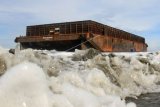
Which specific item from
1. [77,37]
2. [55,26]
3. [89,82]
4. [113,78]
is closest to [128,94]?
[113,78]

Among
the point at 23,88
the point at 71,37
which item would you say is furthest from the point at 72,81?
the point at 71,37

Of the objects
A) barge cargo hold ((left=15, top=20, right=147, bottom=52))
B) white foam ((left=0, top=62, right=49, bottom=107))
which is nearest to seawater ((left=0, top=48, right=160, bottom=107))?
white foam ((left=0, top=62, right=49, bottom=107))

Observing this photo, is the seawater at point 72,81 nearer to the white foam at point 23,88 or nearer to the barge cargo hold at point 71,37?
the white foam at point 23,88

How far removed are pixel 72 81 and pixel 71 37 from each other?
16516mm

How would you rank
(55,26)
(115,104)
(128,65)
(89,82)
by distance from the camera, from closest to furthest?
(115,104)
(89,82)
(128,65)
(55,26)

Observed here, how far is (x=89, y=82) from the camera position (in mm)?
8758

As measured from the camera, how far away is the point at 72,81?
25.8 feet

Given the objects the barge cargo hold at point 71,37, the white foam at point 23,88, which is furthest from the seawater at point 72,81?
the barge cargo hold at point 71,37

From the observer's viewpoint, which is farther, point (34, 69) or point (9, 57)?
point (9, 57)

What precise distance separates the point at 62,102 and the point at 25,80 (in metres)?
0.66

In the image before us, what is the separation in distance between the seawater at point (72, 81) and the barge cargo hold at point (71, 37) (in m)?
6.78

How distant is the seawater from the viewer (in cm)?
458

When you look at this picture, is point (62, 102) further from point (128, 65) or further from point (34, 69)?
point (128, 65)

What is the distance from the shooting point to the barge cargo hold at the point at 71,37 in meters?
24.2
